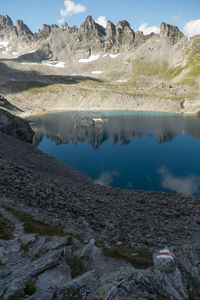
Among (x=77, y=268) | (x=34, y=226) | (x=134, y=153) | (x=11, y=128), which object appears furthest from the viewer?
(x=134, y=153)

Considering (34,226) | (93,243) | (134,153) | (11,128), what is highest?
(11,128)

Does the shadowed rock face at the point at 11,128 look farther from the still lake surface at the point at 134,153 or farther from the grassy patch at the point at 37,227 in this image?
the grassy patch at the point at 37,227

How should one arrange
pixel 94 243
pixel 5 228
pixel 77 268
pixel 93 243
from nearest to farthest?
pixel 77 268
pixel 5 228
pixel 93 243
pixel 94 243

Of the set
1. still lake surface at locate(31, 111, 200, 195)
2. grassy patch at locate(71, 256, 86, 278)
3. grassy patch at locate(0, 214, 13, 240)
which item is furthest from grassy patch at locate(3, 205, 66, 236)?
still lake surface at locate(31, 111, 200, 195)

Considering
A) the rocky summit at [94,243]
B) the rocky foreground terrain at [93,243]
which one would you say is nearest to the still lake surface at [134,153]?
the rocky summit at [94,243]

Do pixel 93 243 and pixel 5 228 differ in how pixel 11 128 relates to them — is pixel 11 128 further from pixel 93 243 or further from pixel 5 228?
pixel 93 243

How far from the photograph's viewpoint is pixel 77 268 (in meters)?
11.6

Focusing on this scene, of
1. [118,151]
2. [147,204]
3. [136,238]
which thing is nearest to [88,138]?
[118,151]

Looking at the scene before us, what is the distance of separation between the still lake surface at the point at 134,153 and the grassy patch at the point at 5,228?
29407 millimetres

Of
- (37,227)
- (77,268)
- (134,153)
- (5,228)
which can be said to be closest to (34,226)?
(37,227)

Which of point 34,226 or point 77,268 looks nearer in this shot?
point 77,268

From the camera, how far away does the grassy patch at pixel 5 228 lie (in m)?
14.2

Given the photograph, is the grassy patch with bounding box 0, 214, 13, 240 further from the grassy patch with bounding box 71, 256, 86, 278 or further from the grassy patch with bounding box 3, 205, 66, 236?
the grassy patch with bounding box 71, 256, 86, 278

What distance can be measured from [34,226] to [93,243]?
16.6 feet
